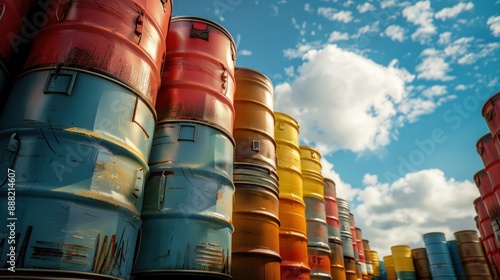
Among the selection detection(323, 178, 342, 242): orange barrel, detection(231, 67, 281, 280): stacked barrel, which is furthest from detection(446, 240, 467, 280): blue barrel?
detection(231, 67, 281, 280): stacked barrel

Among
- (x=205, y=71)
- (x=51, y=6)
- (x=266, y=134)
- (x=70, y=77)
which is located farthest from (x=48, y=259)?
(x=266, y=134)

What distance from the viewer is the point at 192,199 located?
3.33 meters

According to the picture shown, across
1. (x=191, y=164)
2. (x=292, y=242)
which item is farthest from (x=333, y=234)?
(x=191, y=164)

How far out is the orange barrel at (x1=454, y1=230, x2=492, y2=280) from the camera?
1210 centimetres

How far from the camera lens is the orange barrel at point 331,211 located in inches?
335

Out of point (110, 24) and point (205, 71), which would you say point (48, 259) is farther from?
point (205, 71)

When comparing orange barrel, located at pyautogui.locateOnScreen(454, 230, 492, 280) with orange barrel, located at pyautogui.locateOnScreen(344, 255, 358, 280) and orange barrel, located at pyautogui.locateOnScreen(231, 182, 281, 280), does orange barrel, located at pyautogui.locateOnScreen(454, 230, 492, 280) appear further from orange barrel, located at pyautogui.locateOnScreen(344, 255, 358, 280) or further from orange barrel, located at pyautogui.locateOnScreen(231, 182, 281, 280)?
orange barrel, located at pyautogui.locateOnScreen(231, 182, 281, 280)

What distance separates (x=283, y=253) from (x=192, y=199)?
108 inches

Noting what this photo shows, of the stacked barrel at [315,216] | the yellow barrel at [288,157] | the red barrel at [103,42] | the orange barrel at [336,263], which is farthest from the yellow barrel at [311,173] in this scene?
the red barrel at [103,42]

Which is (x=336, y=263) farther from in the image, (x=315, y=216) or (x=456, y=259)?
(x=456, y=259)

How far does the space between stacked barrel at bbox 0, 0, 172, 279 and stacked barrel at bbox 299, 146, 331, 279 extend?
4.79m

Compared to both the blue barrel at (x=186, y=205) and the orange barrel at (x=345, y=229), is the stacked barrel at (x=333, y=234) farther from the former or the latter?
the blue barrel at (x=186, y=205)

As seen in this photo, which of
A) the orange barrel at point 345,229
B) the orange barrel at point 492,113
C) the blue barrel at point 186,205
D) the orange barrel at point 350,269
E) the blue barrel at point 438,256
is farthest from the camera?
the blue barrel at point 438,256

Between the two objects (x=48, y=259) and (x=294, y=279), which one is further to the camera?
(x=294, y=279)
